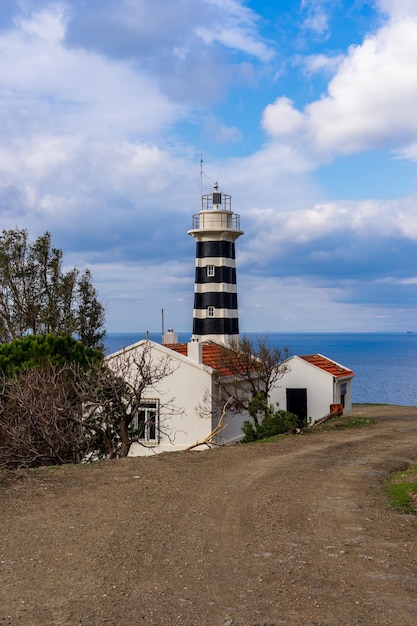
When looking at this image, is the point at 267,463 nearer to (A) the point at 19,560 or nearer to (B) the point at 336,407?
(A) the point at 19,560

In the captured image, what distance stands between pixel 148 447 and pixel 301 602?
611 inches

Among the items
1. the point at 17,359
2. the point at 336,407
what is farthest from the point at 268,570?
the point at 336,407

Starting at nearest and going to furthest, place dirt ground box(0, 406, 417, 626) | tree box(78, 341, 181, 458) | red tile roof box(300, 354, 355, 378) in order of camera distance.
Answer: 1. dirt ground box(0, 406, 417, 626)
2. tree box(78, 341, 181, 458)
3. red tile roof box(300, 354, 355, 378)

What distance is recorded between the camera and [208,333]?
104ft

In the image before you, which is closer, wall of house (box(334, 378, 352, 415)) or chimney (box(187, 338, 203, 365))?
chimney (box(187, 338, 203, 365))

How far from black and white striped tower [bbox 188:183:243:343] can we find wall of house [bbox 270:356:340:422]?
5.04 meters

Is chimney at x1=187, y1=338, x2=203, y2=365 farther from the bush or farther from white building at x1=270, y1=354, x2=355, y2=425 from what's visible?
white building at x1=270, y1=354, x2=355, y2=425

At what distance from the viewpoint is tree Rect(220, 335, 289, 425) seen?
Answer: 23094mm

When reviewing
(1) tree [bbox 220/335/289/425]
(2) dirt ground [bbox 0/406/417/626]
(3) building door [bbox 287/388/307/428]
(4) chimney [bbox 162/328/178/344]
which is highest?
(4) chimney [bbox 162/328/178/344]

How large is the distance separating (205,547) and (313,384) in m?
19.1

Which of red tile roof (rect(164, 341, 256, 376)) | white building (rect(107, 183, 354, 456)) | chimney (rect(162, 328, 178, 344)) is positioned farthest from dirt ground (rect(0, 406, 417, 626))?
chimney (rect(162, 328, 178, 344))

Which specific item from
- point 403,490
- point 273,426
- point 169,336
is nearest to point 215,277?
point 169,336

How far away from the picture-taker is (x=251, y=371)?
24.1 meters

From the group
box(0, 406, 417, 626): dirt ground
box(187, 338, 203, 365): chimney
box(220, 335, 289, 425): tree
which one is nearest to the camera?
box(0, 406, 417, 626): dirt ground
